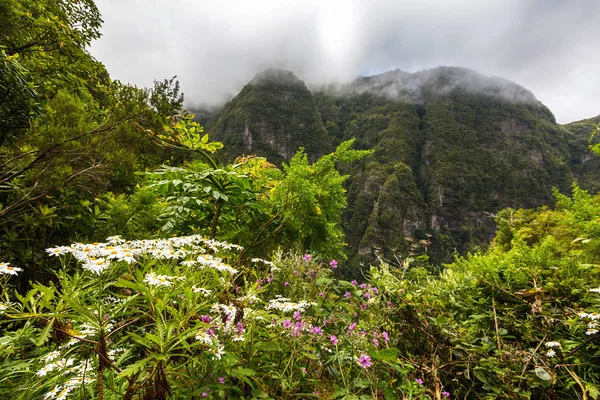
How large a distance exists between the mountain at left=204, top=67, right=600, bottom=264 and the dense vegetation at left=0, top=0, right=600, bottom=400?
59212 mm

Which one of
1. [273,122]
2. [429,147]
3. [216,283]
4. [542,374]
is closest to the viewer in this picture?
[216,283]

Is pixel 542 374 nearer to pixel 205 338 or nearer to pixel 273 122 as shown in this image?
pixel 205 338

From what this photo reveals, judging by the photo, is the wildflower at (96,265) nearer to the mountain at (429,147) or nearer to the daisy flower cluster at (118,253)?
the daisy flower cluster at (118,253)

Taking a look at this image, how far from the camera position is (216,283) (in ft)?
4.05

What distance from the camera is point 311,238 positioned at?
10.7 ft

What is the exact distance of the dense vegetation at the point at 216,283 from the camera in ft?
3.26

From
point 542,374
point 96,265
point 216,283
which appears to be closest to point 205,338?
point 216,283

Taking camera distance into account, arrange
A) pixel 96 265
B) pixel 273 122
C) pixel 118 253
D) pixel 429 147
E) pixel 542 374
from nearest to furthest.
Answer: pixel 96 265 < pixel 118 253 < pixel 542 374 < pixel 429 147 < pixel 273 122

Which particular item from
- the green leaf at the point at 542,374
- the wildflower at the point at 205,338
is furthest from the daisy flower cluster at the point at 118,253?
the green leaf at the point at 542,374

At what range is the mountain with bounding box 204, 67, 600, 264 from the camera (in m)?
72.0

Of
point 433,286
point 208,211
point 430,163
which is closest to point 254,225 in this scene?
point 208,211

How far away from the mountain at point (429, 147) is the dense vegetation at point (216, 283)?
59.2m

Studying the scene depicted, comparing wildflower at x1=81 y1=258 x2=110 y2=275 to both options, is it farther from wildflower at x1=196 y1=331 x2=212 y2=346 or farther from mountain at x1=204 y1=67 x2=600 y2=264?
mountain at x1=204 y1=67 x2=600 y2=264

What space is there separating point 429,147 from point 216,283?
3873 inches
